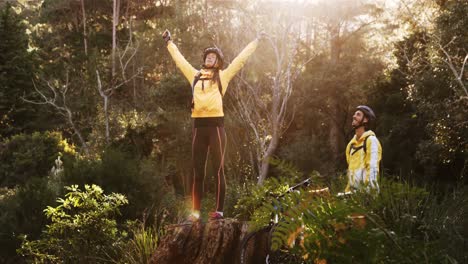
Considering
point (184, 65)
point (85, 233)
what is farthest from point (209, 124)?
point (85, 233)

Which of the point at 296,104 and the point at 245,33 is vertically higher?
the point at 245,33

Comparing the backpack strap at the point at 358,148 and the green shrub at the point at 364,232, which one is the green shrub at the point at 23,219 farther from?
the green shrub at the point at 364,232

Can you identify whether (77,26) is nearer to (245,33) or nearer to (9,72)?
(9,72)

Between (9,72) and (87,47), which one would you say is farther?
(87,47)

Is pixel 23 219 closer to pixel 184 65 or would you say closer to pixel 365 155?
pixel 184 65

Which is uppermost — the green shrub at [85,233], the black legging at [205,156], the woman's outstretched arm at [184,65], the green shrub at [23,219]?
the woman's outstretched arm at [184,65]

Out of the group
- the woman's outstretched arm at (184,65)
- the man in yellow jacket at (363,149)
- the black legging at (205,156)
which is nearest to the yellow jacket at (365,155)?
the man in yellow jacket at (363,149)

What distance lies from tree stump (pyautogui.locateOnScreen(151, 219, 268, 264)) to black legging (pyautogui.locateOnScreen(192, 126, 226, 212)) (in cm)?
34

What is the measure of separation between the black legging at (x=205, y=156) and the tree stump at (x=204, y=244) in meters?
0.34

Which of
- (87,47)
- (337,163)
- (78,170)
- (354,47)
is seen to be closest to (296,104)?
(337,163)

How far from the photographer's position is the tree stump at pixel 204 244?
5.20 m

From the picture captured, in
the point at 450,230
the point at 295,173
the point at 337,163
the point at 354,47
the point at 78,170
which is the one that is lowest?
the point at 337,163

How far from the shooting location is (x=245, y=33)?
1853cm

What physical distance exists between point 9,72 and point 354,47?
17.2m
